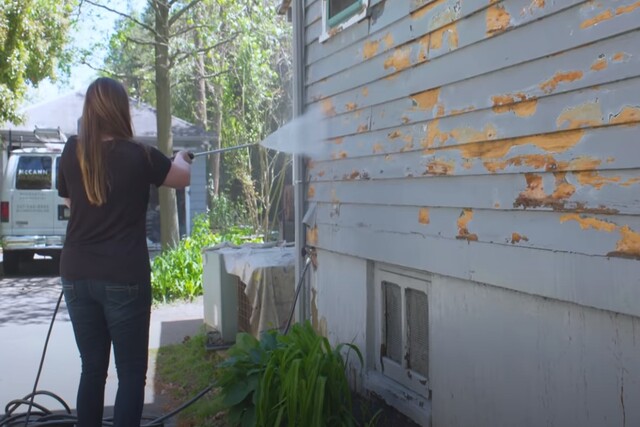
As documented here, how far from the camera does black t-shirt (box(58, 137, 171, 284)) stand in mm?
3240

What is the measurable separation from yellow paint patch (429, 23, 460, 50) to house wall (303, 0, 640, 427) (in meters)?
0.01

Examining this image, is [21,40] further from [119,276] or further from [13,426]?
[119,276]

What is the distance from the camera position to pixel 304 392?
3662 millimetres

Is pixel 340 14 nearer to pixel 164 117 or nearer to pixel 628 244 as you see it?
pixel 628 244

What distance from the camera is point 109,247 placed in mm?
Result: 3252

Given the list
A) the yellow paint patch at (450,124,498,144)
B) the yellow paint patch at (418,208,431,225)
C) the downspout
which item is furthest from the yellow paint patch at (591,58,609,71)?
the downspout

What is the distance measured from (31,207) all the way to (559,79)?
11.6 metres

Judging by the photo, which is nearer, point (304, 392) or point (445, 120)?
point (445, 120)

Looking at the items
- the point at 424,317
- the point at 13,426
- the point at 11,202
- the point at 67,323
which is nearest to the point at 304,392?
the point at 424,317

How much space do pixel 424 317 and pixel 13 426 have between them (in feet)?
8.53

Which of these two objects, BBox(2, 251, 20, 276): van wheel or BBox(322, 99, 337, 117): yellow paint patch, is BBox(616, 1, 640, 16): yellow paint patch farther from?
BBox(2, 251, 20, 276): van wheel

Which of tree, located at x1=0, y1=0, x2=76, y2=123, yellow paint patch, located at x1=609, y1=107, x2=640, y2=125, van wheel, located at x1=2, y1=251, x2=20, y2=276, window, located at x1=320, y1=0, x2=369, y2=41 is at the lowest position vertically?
van wheel, located at x1=2, y1=251, x2=20, y2=276

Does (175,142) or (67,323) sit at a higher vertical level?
(175,142)

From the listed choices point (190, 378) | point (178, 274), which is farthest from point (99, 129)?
point (178, 274)
